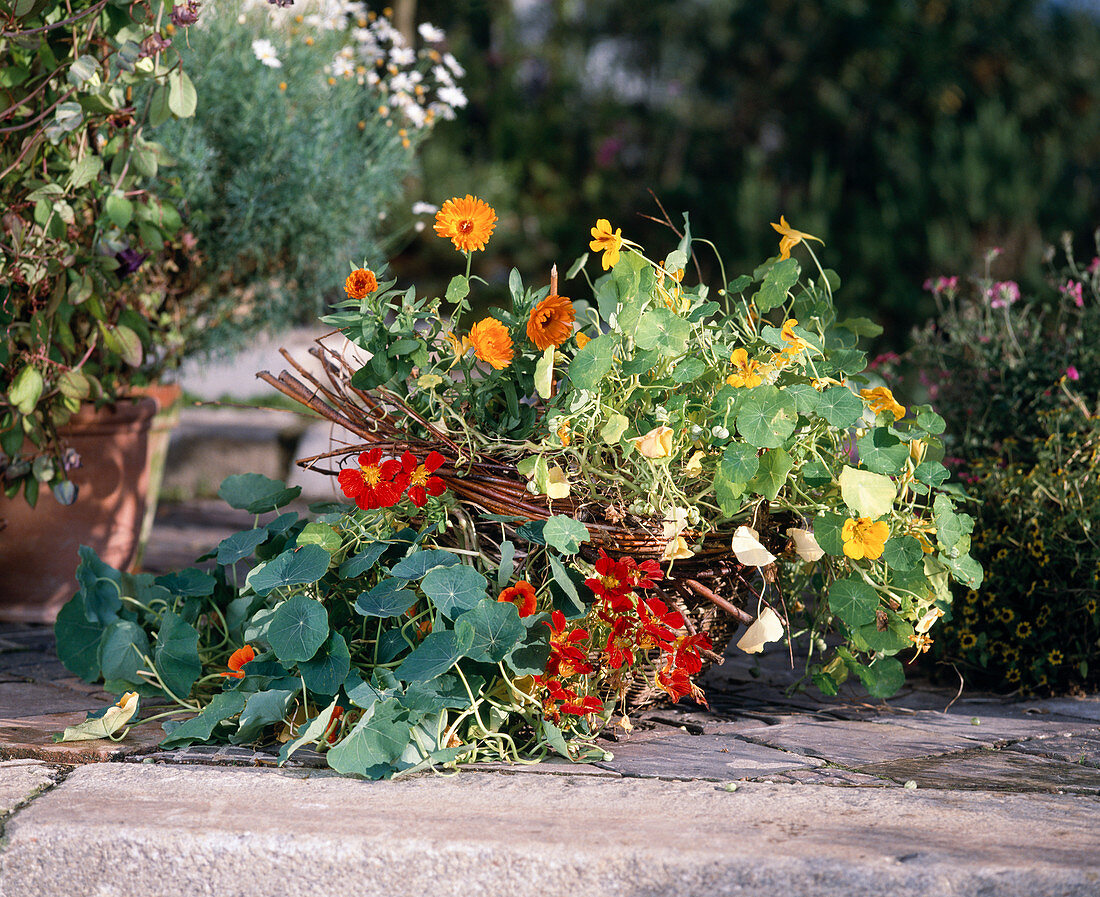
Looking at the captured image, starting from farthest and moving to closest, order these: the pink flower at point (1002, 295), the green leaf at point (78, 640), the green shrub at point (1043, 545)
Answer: the pink flower at point (1002, 295)
the green shrub at point (1043, 545)
the green leaf at point (78, 640)

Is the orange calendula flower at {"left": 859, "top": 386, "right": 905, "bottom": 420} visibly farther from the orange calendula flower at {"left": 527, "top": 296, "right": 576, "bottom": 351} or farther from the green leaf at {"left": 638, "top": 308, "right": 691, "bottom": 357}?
the orange calendula flower at {"left": 527, "top": 296, "right": 576, "bottom": 351}

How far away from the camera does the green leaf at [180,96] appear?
88.4 inches

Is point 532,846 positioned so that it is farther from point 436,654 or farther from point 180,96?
point 180,96

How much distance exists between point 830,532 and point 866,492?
0.09 metres

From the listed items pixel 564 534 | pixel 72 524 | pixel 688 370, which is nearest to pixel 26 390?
pixel 72 524

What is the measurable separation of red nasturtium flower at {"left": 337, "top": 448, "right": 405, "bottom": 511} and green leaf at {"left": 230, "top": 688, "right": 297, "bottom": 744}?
32cm

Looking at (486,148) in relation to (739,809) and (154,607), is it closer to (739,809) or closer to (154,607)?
(154,607)

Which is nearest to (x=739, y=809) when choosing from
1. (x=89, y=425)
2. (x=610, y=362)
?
(x=610, y=362)

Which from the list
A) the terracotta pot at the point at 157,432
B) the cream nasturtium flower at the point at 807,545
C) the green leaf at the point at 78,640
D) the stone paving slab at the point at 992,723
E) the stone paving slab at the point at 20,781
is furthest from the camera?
the terracotta pot at the point at 157,432

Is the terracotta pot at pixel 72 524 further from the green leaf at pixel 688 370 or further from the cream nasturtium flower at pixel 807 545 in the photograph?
the cream nasturtium flower at pixel 807 545

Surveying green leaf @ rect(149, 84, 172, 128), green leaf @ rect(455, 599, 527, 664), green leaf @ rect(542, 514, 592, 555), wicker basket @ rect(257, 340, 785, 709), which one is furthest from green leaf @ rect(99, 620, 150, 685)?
green leaf @ rect(149, 84, 172, 128)

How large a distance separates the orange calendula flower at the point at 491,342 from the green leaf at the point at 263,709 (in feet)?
2.01

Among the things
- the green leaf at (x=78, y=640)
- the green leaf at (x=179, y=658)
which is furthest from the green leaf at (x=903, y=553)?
the green leaf at (x=78, y=640)

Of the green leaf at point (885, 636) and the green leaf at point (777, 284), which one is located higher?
the green leaf at point (777, 284)
